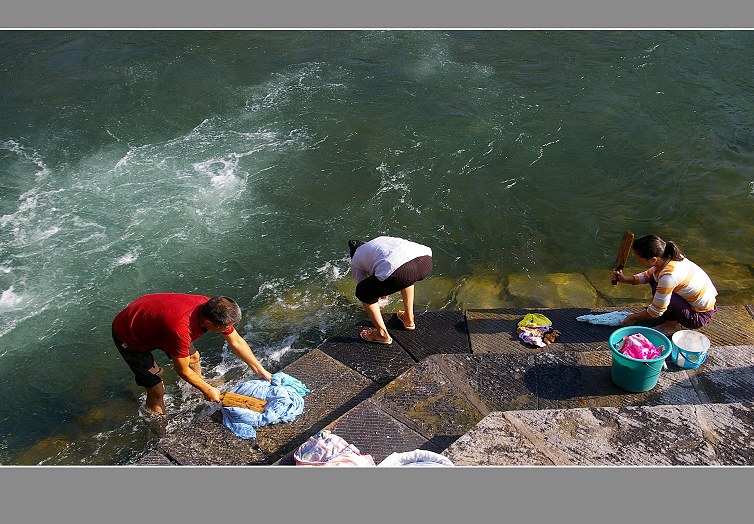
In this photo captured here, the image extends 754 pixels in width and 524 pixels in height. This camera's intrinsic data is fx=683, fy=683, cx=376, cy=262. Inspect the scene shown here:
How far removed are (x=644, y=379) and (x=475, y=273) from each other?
362 centimetres

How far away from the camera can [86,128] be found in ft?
39.8

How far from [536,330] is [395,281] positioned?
1673 mm

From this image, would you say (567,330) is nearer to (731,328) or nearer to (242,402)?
(731,328)

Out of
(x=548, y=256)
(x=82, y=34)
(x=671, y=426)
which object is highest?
(x=82, y=34)

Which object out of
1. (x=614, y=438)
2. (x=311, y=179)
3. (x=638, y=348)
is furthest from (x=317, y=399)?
(x=311, y=179)

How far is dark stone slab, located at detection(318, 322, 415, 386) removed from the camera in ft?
21.9

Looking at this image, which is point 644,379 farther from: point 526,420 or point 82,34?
point 82,34

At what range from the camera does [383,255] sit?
20.6 ft

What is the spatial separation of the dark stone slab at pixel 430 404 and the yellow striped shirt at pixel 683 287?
6.59 feet

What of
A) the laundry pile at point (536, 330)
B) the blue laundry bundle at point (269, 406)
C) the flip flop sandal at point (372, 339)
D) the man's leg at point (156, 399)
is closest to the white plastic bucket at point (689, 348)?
the laundry pile at point (536, 330)

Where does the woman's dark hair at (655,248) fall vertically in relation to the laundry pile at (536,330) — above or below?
above

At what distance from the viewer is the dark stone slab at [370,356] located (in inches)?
262

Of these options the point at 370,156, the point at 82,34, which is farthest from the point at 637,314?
the point at 82,34

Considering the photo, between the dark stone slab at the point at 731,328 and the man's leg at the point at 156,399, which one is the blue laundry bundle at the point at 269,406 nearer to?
the man's leg at the point at 156,399
